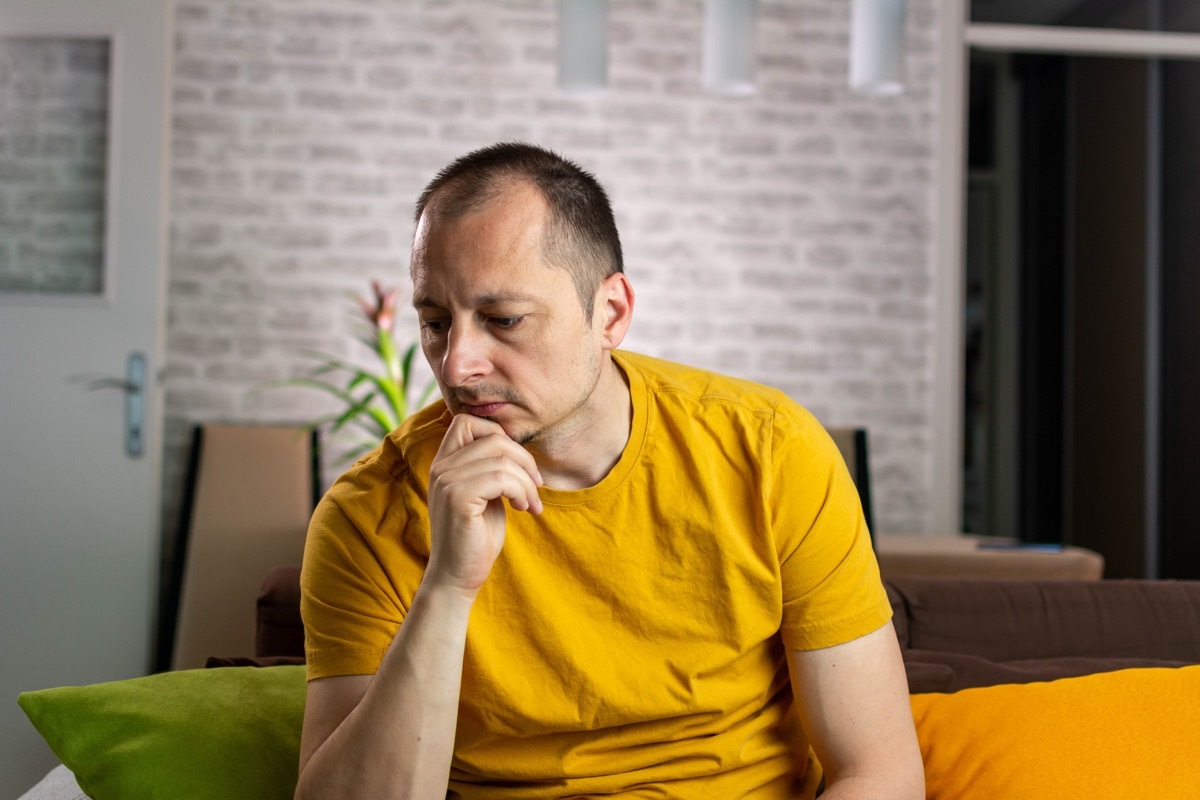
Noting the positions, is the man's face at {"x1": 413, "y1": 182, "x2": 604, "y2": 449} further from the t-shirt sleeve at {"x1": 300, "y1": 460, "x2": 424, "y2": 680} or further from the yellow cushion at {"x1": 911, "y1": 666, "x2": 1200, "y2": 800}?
the yellow cushion at {"x1": 911, "y1": 666, "x2": 1200, "y2": 800}

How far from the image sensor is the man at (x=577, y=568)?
3.94 ft

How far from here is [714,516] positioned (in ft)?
4.18

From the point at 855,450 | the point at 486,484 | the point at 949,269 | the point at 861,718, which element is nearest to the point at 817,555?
the point at 861,718

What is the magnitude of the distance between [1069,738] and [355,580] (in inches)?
34.2

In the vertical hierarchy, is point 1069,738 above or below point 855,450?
below

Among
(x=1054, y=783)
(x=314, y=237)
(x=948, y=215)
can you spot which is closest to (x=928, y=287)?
(x=948, y=215)

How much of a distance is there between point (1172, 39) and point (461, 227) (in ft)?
12.9

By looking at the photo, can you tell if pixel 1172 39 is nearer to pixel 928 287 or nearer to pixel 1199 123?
pixel 1199 123

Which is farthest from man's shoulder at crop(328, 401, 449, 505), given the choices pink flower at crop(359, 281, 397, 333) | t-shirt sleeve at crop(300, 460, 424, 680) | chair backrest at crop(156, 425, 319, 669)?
chair backrest at crop(156, 425, 319, 669)

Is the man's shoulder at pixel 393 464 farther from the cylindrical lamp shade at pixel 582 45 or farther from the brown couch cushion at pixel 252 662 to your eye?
the cylindrical lamp shade at pixel 582 45

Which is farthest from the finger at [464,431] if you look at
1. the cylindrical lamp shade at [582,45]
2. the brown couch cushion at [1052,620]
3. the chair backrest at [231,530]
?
the chair backrest at [231,530]

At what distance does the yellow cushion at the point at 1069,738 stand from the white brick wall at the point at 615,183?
2510 mm

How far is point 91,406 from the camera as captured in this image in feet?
11.3

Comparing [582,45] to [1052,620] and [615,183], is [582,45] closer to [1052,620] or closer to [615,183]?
[615,183]
